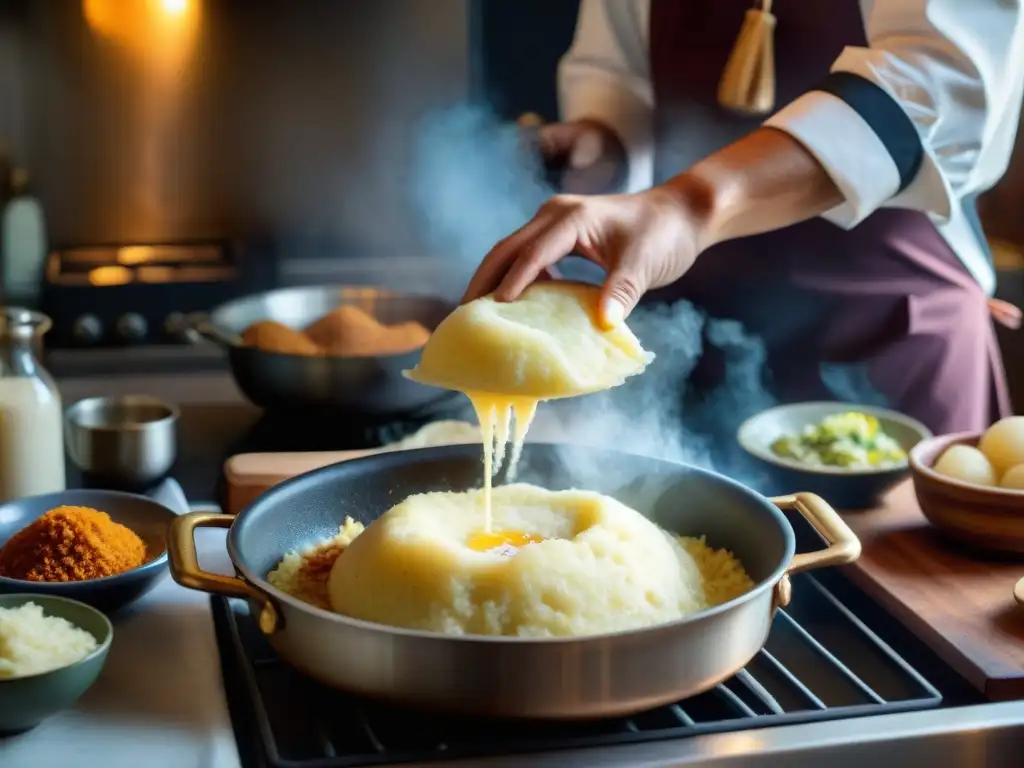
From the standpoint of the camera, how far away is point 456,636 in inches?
41.6

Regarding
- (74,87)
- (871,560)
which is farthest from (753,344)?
(74,87)

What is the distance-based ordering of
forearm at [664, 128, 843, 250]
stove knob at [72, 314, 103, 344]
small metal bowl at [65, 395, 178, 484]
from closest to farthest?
forearm at [664, 128, 843, 250], small metal bowl at [65, 395, 178, 484], stove knob at [72, 314, 103, 344]

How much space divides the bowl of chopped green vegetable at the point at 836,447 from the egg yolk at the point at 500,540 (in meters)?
0.55

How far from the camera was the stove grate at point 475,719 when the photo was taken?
1.12 metres

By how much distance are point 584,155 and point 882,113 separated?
71 centimetres

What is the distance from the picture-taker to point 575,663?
1.07 meters

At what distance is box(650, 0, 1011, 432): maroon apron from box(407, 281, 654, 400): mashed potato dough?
3.04 ft

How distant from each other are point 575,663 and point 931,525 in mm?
800

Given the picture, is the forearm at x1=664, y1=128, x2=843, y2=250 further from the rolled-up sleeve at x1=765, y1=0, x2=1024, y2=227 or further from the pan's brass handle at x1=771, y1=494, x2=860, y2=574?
the pan's brass handle at x1=771, y1=494, x2=860, y2=574

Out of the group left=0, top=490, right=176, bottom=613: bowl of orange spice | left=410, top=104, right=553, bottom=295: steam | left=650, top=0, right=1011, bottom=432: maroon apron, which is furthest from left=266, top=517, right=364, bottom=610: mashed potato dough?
left=410, top=104, right=553, bottom=295: steam

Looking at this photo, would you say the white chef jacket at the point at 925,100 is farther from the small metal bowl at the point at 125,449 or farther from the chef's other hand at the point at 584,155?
the small metal bowl at the point at 125,449

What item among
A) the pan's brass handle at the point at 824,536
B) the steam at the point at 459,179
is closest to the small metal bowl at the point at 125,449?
the pan's brass handle at the point at 824,536

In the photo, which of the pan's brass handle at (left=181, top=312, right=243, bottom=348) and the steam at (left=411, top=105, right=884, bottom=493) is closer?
the steam at (left=411, top=105, right=884, bottom=493)

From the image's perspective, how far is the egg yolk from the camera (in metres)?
1.35
